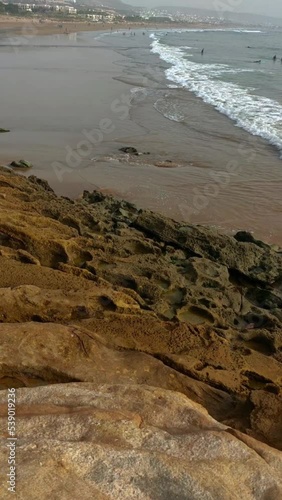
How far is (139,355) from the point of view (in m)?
4.04

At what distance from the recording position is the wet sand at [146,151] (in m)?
9.98

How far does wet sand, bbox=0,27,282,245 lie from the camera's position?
32.8 feet

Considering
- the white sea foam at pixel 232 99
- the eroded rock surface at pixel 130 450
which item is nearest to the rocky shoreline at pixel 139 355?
the eroded rock surface at pixel 130 450

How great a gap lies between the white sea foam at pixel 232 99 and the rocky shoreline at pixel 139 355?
8.89 metres

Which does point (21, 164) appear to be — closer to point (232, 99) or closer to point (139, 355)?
point (139, 355)

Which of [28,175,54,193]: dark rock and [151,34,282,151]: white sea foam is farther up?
[151,34,282,151]: white sea foam

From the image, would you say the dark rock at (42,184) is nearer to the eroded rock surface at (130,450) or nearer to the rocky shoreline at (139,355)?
the rocky shoreline at (139,355)

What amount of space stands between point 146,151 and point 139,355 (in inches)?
404

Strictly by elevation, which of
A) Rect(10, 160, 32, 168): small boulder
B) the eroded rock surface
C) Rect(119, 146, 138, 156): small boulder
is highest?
the eroded rock surface

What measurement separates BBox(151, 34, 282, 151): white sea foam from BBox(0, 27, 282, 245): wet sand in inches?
25.0
